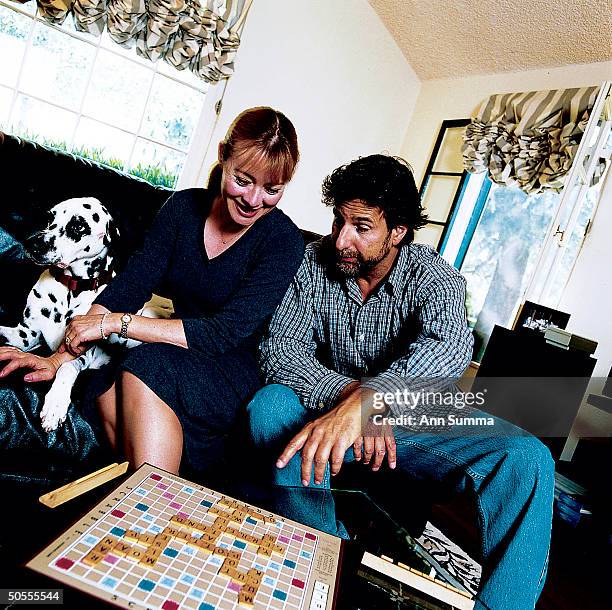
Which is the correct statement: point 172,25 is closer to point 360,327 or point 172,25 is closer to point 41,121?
point 41,121

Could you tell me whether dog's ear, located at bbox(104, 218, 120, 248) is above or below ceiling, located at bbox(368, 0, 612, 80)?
below

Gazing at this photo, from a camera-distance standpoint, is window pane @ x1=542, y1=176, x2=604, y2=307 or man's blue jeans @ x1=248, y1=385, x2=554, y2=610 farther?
window pane @ x1=542, y1=176, x2=604, y2=307

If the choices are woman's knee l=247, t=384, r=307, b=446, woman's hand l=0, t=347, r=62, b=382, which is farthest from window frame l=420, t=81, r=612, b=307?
woman's hand l=0, t=347, r=62, b=382

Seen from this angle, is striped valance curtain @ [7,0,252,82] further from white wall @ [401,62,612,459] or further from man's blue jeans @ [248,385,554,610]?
man's blue jeans @ [248,385,554,610]

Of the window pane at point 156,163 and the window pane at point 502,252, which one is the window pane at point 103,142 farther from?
the window pane at point 502,252

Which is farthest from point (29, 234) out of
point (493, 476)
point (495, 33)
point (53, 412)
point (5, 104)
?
point (495, 33)

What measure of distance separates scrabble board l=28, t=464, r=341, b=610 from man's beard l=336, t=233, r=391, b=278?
33.3 inches

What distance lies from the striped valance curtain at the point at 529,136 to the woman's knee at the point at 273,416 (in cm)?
282

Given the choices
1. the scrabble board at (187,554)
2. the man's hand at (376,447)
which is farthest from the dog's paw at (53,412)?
the man's hand at (376,447)

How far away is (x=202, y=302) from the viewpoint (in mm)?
1534

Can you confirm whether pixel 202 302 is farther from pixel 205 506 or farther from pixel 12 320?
pixel 205 506

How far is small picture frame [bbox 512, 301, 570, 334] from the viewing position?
2986mm

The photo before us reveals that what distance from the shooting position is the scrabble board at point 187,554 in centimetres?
55

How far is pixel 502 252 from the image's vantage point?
389cm
